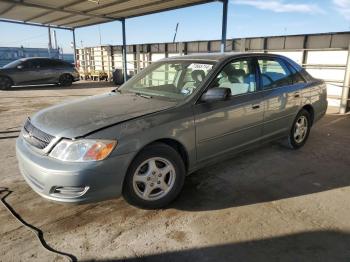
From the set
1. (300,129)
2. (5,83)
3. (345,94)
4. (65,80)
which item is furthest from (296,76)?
(65,80)

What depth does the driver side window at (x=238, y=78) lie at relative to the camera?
3791 mm

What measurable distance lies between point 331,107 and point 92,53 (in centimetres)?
1679

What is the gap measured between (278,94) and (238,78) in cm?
80

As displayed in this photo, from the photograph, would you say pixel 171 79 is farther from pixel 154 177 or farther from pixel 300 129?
pixel 300 129

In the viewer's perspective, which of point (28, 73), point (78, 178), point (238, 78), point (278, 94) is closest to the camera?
point (78, 178)

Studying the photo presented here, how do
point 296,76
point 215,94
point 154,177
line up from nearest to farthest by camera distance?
point 154,177 < point 215,94 < point 296,76

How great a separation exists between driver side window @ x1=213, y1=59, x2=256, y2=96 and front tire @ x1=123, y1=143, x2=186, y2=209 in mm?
1096

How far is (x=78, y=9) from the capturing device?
12422 mm

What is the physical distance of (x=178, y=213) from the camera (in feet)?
10.4

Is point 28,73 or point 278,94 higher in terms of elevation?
point 278,94

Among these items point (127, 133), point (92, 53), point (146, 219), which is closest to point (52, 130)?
point (127, 133)

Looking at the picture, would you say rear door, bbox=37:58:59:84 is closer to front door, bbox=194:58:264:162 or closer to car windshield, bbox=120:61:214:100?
car windshield, bbox=120:61:214:100

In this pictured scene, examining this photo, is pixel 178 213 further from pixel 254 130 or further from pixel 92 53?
pixel 92 53

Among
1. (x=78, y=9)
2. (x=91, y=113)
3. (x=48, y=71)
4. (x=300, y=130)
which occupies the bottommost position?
→ (x=300, y=130)
